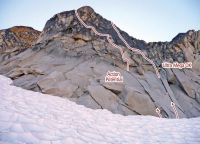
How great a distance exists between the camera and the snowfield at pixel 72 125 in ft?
24.0

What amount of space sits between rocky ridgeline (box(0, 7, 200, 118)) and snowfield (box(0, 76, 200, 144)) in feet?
6.39

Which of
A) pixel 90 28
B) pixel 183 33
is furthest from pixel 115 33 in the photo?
pixel 183 33

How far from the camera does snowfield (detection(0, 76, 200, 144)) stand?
24.0 ft

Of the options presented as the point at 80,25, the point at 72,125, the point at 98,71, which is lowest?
the point at 72,125

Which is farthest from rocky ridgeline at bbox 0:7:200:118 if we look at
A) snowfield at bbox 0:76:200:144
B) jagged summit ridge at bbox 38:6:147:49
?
snowfield at bbox 0:76:200:144

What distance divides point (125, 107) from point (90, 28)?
7522 mm

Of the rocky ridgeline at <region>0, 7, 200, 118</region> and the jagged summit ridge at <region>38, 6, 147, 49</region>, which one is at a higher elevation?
the jagged summit ridge at <region>38, 6, 147, 49</region>

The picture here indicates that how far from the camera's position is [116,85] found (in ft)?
49.8

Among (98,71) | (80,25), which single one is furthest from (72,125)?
(80,25)

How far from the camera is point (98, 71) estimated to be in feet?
53.3

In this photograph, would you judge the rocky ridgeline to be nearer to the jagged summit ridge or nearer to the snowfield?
the jagged summit ridge

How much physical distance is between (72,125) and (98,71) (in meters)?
7.51

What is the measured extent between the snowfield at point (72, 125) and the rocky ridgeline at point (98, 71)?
1.95 metres

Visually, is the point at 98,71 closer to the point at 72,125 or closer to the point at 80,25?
the point at 80,25
